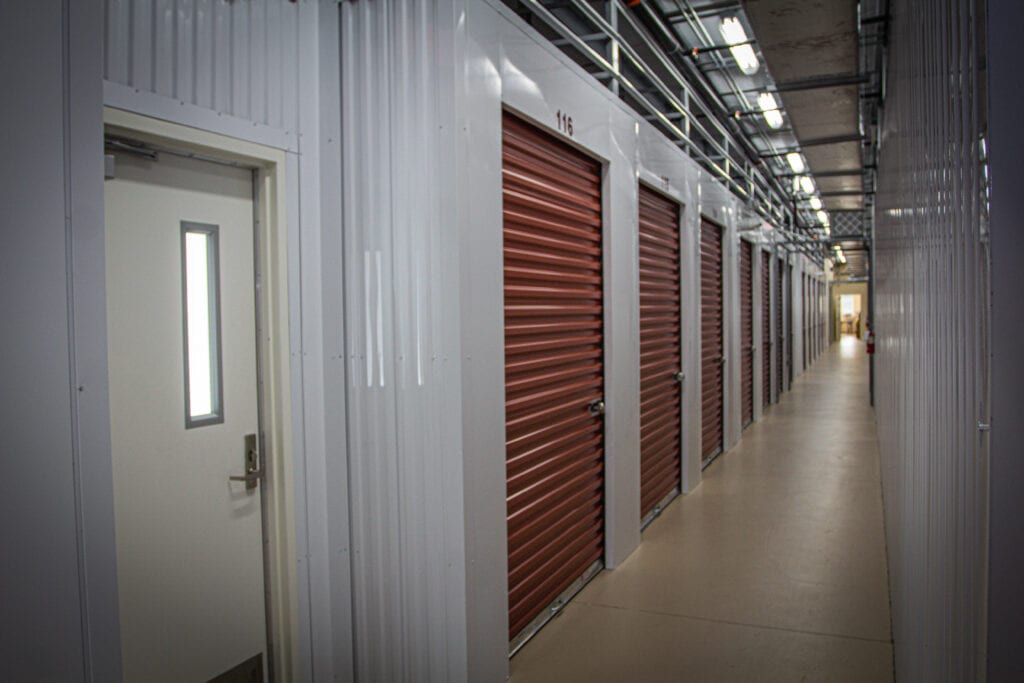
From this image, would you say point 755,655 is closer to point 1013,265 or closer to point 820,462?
point 1013,265

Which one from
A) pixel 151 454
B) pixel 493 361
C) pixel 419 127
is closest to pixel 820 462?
pixel 493 361

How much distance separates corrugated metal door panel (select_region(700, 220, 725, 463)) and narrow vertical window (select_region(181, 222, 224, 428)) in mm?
5815

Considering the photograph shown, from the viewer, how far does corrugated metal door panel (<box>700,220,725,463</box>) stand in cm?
789

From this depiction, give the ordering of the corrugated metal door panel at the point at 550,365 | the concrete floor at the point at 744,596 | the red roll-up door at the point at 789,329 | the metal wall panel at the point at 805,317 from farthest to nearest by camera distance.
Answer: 1. the metal wall panel at the point at 805,317
2. the red roll-up door at the point at 789,329
3. the corrugated metal door panel at the point at 550,365
4. the concrete floor at the point at 744,596

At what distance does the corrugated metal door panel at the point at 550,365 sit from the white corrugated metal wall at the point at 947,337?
188 centimetres

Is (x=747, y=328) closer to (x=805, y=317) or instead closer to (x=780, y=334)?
(x=780, y=334)

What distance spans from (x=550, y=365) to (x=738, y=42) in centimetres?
→ 388

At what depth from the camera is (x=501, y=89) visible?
129 inches

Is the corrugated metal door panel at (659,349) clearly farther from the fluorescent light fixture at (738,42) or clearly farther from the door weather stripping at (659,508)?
the fluorescent light fixture at (738,42)

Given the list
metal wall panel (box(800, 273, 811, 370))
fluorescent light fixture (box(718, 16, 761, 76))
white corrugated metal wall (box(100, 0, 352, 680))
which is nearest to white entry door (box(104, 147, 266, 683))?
white corrugated metal wall (box(100, 0, 352, 680))

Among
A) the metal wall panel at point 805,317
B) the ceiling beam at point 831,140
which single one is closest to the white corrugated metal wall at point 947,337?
the ceiling beam at point 831,140

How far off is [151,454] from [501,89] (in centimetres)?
217

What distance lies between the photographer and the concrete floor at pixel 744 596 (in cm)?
343

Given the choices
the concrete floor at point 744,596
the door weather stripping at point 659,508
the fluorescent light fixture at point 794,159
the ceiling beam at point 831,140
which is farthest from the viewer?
the fluorescent light fixture at point 794,159
